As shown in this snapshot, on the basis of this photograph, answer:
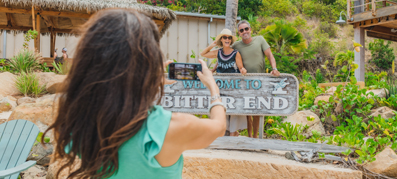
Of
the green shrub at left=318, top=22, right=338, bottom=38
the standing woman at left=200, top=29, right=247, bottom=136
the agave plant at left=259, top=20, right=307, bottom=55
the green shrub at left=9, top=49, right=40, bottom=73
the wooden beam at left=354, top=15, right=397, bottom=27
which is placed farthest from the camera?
the green shrub at left=318, top=22, right=338, bottom=38

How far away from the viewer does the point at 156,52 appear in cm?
103

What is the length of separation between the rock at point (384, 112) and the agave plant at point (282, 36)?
14.2 feet

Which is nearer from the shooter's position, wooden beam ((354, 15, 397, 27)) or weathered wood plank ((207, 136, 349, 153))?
weathered wood plank ((207, 136, 349, 153))

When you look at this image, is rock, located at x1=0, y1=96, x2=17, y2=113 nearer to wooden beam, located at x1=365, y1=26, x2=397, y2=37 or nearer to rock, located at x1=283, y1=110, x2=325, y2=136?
rock, located at x1=283, y1=110, x2=325, y2=136

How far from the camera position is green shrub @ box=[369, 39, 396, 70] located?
1293 centimetres

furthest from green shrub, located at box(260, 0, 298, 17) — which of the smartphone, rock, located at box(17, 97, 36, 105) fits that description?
the smartphone

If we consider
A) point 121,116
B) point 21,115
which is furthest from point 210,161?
point 21,115

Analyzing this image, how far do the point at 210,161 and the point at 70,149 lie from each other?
2.54m

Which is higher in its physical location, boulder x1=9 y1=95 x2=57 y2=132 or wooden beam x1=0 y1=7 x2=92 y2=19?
wooden beam x1=0 y1=7 x2=92 y2=19

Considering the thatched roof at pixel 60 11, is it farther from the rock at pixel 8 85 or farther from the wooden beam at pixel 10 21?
the rock at pixel 8 85

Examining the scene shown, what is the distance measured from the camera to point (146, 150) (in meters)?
0.98

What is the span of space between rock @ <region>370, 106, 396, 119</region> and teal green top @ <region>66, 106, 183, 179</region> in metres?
4.97

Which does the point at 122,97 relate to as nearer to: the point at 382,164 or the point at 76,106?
the point at 76,106

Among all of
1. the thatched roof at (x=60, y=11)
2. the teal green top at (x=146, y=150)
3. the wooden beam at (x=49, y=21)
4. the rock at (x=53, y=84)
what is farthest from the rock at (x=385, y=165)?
the wooden beam at (x=49, y=21)
